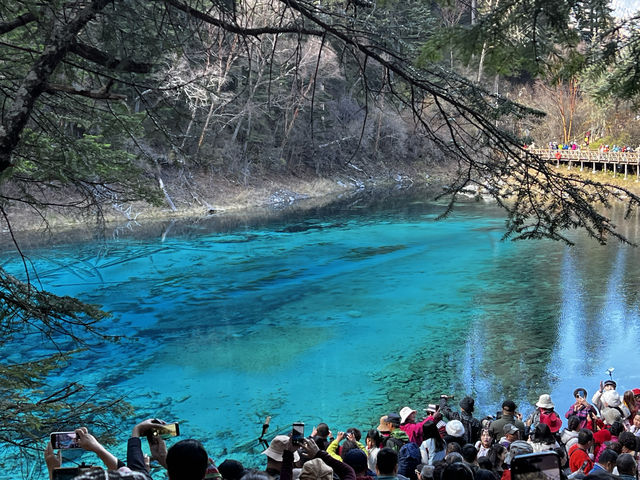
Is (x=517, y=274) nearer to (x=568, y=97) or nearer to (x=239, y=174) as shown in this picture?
(x=239, y=174)

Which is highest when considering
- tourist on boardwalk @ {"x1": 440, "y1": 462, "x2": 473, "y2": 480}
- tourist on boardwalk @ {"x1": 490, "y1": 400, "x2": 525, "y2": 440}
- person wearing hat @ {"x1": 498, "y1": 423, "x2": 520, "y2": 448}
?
tourist on boardwalk @ {"x1": 440, "y1": 462, "x2": 473, "y2": 480}

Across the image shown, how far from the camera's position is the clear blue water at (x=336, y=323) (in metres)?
9.69

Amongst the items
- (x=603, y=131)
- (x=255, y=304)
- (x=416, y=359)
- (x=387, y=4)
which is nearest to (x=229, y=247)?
(x=255, y=304)

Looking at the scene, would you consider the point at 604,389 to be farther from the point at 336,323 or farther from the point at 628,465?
the point at 336,323

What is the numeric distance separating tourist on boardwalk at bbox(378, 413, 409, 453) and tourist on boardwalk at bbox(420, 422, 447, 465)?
0.19 m

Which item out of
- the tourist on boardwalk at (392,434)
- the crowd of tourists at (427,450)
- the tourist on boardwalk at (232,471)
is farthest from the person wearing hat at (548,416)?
the tourist on boardwalk at (232,471)

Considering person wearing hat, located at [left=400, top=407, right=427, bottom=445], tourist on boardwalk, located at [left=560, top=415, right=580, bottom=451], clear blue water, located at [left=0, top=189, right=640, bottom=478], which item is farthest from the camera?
clear blue water, located at [left=0, top=189, right=640, bottom=478]

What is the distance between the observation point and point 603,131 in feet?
137

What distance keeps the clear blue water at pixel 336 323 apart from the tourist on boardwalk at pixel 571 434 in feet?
11.3

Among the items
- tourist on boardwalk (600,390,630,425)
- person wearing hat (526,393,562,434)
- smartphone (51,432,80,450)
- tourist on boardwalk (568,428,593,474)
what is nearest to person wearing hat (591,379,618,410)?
tourist on boardwalk (600,390,630,425)

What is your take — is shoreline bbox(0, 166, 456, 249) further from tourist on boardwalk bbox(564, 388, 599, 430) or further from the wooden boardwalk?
tourist on boardwalk bbox(564, 388, 599, 430)

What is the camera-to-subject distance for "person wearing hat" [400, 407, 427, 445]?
18.2ft

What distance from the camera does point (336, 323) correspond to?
13.8 meters

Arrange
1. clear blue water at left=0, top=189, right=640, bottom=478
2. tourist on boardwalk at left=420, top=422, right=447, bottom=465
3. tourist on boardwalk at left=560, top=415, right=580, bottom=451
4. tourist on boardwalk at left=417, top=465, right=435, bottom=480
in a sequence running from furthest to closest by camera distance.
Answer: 1. clear blue water at left=0, top=189, right=640, bottom=478
2. tourist on boardwalk at left=560, top=415, right=580, bottom=451
3. tourist on boardwalk at left=420, top=422, right=447, bottom=465
4. tourist on boardwalk at left=417, top=465, right=435, bottom=480
